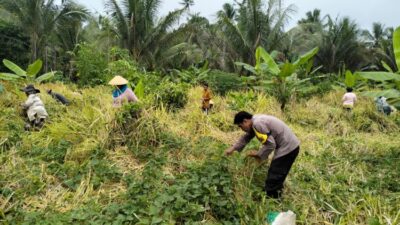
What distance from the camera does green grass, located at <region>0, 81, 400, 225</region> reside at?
4246 millimetres

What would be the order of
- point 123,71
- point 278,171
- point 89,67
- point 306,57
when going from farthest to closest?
1. point 89,67
2. point 123,71
3. point 306,57
4. point 278,171

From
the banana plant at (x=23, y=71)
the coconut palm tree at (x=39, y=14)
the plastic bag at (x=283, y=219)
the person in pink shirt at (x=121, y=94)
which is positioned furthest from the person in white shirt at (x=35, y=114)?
the coconut palm tree at (x=39, y=14)

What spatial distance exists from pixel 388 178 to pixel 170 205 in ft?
10.6

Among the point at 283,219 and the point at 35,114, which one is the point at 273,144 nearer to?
the point at 283,219

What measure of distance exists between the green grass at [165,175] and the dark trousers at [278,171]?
16 centimetres

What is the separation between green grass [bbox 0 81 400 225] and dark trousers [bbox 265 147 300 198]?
0.52ft

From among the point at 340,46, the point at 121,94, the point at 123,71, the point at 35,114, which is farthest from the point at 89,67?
the point at 340,46

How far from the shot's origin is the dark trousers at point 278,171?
461 centimetres

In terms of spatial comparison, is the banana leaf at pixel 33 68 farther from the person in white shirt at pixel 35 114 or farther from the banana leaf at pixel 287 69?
the banana leaf at pixel 287 69

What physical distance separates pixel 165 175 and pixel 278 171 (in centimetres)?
154

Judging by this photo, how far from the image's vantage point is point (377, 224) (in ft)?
11.9

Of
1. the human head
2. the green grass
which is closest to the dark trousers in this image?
the green grass

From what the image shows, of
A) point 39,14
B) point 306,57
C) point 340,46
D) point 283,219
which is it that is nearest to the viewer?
point 283,219

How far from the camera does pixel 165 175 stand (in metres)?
5.22
